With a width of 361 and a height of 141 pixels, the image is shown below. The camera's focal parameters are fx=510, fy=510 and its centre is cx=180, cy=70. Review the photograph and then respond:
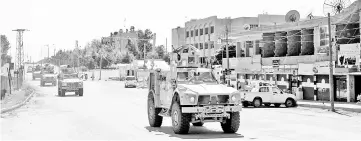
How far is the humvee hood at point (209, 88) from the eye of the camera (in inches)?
621

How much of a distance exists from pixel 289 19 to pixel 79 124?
41113mm

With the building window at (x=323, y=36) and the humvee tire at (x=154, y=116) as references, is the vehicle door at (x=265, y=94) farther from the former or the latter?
the humvee tire at (x=154, y=116)

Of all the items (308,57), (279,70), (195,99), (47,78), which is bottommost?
(195,99)

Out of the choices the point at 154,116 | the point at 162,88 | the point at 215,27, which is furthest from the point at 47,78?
the point at 162,88

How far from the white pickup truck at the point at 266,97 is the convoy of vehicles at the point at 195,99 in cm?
1659

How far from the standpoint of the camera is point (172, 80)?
16.8 meters

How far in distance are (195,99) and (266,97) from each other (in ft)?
64.4

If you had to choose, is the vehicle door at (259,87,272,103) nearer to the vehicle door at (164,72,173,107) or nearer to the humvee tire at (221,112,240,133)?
the vehicle door at (164,72,173,107)

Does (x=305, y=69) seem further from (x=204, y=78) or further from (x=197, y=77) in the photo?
(x=197, y=77)

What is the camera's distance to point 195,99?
15516mm

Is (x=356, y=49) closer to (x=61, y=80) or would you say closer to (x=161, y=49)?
(x=61, y=80)

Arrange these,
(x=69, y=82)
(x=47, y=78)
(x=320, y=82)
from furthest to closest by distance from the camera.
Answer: (x=47, y=78)
(x=69, y=82)
(x=320, y=82)

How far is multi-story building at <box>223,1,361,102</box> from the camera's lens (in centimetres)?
3969

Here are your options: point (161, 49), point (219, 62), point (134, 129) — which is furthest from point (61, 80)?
point (161, 49)
